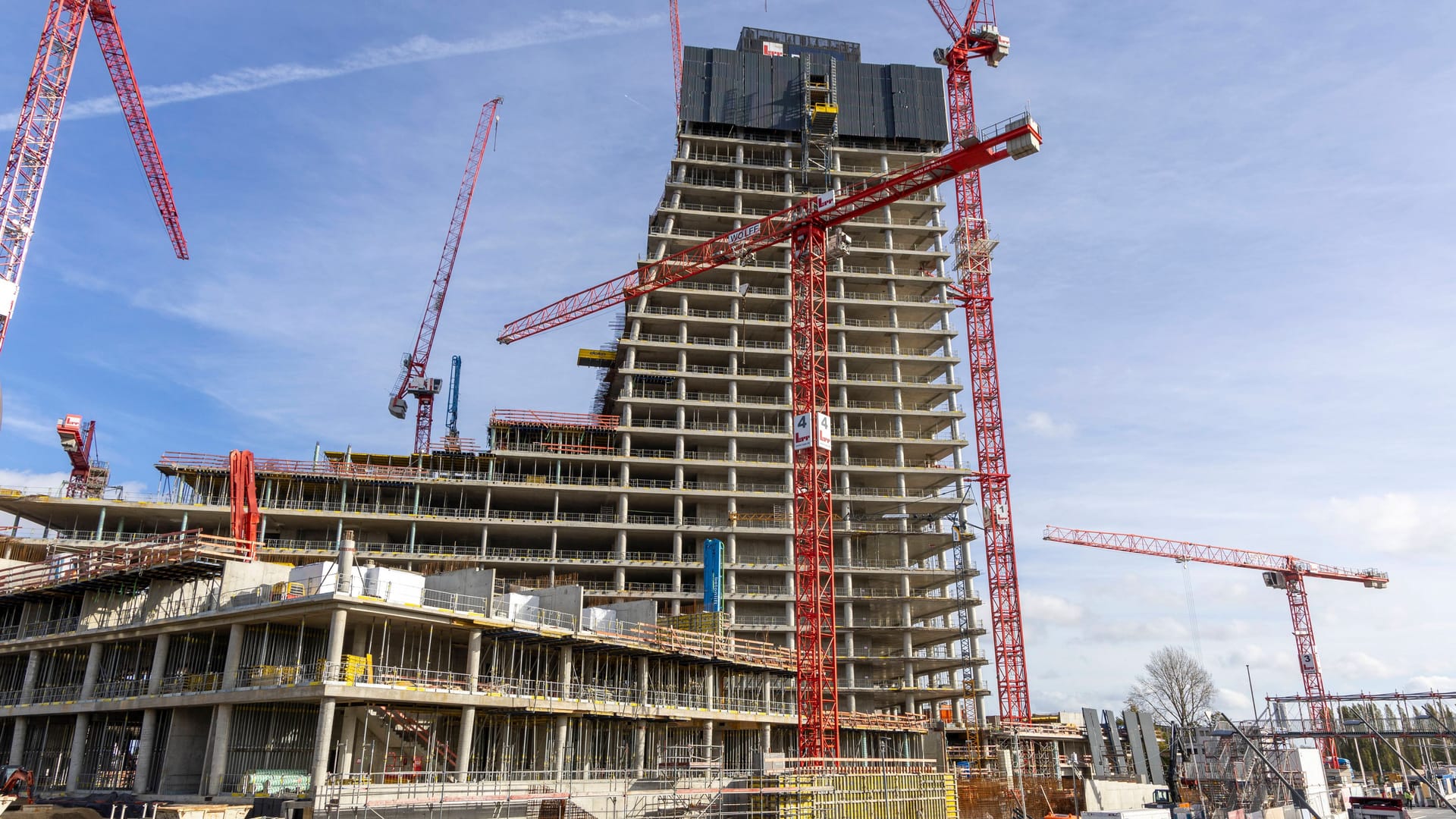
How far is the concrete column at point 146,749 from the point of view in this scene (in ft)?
144

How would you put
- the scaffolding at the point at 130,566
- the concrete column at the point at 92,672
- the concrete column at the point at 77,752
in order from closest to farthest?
1. the scaffolding at the point at 130,566
2. the concrete column at the point at 77,752
3. the concrete column at the point at 92,672

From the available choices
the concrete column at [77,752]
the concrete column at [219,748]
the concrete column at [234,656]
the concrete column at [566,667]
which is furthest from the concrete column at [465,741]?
the concrete column at [77,752]

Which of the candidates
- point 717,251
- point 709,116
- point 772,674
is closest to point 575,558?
point 772,674

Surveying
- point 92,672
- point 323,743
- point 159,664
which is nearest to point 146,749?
point 159,664

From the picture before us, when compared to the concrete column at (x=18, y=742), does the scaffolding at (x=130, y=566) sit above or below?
above

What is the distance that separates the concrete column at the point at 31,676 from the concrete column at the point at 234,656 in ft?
60.2

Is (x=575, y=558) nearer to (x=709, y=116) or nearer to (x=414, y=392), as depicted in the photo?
(x=414, y=392)

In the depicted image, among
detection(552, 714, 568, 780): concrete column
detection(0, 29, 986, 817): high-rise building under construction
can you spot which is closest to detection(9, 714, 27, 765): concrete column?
detection(0, 29, 986, 817): high-rise building under construction

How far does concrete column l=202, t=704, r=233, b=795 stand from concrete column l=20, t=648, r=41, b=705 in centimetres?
1922

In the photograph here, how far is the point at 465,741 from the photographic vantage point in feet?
146

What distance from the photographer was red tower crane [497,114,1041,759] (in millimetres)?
61500

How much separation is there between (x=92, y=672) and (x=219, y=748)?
14.8 metres

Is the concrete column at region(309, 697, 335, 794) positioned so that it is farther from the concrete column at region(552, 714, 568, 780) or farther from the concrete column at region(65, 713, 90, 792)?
the concrete column at region(65, 713, 90, 792)

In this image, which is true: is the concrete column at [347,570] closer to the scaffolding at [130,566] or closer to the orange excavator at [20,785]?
the scaffolding at [130,566]
